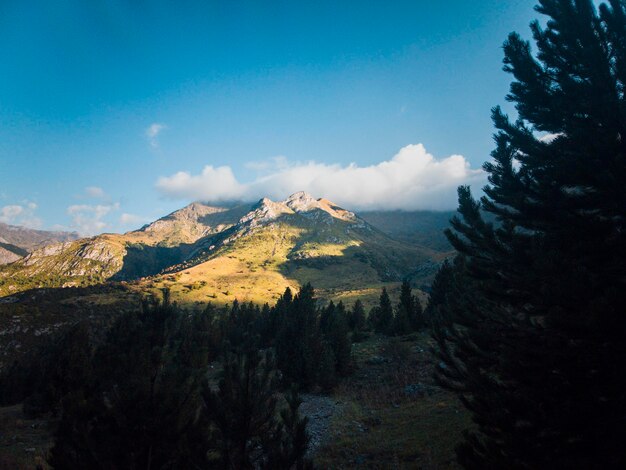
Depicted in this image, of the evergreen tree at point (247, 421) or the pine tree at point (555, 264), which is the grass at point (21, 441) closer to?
the evergreen tree at point (247, 421)

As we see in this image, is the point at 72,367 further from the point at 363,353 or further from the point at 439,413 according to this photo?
the point at 363,353

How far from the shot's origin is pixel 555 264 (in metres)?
6.09

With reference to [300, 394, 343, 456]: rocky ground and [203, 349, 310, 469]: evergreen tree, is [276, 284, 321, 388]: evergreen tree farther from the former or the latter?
[203, 349, 310, 469]: evergreen tree

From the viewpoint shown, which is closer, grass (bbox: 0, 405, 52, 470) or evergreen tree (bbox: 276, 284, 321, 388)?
grass (bbox: 0, 405, 52, 470)

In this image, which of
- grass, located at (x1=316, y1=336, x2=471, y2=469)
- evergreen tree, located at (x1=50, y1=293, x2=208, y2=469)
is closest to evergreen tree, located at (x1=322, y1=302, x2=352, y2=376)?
grass, located at (x1=316, y1=336, x2=471, y2=469)

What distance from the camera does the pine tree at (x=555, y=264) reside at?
19.7ft

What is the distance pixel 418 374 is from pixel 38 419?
3125 cm

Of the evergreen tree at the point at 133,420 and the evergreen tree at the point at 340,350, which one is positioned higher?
the evergreen tree at the point at 133,420

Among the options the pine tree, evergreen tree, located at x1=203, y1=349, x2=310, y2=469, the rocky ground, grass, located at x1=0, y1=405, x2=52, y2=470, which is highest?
the pine tree

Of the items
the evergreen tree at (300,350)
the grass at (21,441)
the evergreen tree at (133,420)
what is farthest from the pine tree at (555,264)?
the evergreen tree at (300,350)

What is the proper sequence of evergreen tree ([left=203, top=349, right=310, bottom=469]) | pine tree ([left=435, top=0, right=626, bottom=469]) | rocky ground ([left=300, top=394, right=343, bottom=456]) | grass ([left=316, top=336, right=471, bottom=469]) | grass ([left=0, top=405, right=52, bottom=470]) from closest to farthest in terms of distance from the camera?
pine tree ([left=435, top=0, right=626, bottom=469]) < evergreen tree ([left=203, top=349, right=310, bottom=469]) < grass ([left=316, top=336, right=471, bottom=469]) < grass ([left=0, top=405, right=52, bottom=470]) < rocky ground ([left=300, top=394, right=343, bottom=456])

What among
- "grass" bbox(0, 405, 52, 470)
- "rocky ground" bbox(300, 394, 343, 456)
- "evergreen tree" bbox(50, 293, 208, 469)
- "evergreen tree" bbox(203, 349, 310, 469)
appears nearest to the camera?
"evergreen tree" bbox(50, 293, 208, 469)

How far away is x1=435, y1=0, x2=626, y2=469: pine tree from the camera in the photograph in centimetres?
600

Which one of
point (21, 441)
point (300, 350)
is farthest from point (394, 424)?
point (21, 441)
